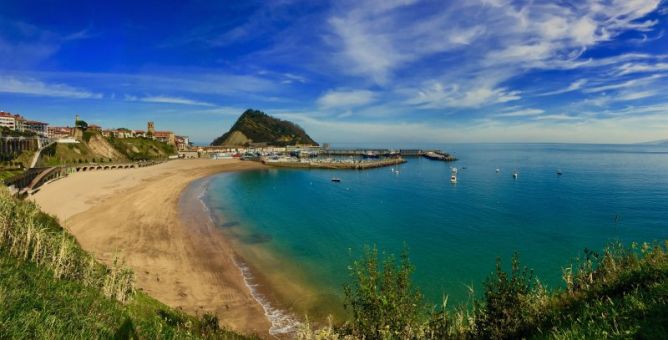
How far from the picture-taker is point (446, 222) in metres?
41.6

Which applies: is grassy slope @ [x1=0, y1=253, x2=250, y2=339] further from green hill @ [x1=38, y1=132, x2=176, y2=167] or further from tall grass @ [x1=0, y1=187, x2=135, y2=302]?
green hill @ [x1=38, y1=132, x2=176, y2=167]

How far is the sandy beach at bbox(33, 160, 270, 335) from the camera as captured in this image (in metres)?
20.4

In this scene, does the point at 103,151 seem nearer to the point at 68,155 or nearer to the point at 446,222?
the point at 68,155

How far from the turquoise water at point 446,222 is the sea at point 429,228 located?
5.4 inches

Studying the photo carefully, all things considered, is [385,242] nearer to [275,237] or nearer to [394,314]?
[275,237]

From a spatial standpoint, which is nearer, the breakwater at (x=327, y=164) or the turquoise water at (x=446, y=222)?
the turquoise water at (x=446, y=222)

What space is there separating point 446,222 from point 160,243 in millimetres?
33922

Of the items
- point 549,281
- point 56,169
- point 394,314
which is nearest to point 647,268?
point 394,314

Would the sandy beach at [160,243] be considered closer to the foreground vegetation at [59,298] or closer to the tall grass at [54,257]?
the tall grass at [54,257]

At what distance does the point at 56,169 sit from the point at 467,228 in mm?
77239

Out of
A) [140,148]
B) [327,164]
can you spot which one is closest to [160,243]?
[327,164]

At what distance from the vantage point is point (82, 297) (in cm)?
848

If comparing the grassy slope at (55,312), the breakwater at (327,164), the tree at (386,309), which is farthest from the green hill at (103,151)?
the tree at (386,309)

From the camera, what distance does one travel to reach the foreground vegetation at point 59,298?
5.92 metres
